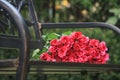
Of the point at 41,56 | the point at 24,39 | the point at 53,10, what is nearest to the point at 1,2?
the point at 24,39

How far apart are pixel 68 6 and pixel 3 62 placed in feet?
14.7

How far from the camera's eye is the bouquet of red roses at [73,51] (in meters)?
2.78

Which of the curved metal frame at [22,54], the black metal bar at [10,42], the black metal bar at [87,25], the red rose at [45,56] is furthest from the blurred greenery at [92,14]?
the curved metal frame at [22,54]

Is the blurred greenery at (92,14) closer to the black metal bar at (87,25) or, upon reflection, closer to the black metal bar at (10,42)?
the black metal bar at (87,25)

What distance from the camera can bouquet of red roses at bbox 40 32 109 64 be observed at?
278 cm

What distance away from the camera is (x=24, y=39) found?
1871mm

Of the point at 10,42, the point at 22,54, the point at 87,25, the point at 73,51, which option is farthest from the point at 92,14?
the point at 22,54

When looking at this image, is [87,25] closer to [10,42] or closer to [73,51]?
[73,51]

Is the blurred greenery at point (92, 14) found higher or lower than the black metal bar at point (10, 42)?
higher

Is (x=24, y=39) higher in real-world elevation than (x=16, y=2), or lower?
lower

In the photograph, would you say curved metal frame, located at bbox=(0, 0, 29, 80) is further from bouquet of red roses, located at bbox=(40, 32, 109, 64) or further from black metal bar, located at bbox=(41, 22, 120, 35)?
black metal bar, located at bbox=(41, 22, 120, 35)


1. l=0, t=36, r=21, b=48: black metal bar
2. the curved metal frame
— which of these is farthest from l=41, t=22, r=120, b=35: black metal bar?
the curved metal frame

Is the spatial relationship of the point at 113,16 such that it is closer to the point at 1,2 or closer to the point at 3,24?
the point at 3,24

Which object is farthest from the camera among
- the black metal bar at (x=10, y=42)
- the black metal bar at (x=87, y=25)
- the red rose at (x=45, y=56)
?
the black metal bar at (x=87, y=25)
